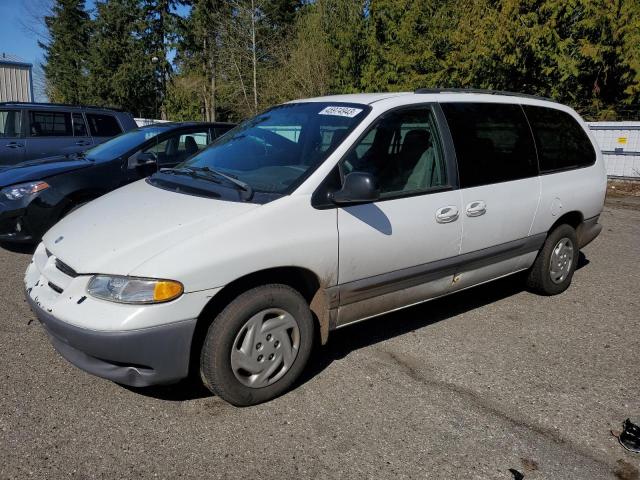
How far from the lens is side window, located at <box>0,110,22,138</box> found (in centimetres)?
905

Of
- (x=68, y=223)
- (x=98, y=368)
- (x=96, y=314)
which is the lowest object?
(x=98, y=368)

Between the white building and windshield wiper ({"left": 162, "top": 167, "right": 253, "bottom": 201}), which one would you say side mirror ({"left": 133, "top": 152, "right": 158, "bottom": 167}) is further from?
the white building

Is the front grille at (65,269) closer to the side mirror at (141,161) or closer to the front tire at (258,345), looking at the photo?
the front tire at (258,345)

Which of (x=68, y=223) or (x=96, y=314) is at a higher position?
(x=68, y=223)

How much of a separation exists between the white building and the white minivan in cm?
3849

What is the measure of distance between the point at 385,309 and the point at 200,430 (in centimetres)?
143

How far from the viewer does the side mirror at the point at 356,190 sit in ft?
9.82

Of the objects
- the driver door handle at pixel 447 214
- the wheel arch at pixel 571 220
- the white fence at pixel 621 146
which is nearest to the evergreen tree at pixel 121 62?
the white fence at pixel 621 146

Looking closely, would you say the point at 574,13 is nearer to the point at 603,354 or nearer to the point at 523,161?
the point at 523,161

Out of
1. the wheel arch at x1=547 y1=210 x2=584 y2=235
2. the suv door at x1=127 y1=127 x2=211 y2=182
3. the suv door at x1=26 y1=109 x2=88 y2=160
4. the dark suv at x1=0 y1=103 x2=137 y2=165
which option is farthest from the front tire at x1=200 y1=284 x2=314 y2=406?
the suv door at x1=26 y1=109 x2=88 y2=160

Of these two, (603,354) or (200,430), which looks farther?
(603,354)

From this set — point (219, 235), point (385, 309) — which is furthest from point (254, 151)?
point (385, 309)

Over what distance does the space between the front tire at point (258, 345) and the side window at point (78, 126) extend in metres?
7.83

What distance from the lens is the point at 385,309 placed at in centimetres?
356
